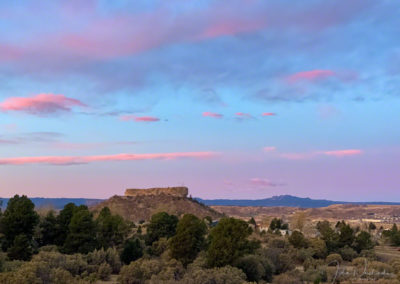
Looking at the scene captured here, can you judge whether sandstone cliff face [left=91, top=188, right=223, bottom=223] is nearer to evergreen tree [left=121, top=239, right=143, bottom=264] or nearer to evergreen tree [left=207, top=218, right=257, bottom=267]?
evergreen tree [left=121, top=239, right=143, bottom=264]

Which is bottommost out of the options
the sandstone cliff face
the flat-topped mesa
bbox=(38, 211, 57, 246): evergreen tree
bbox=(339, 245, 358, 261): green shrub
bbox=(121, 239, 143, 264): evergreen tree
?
bbox=(339, 245, 358, 261): green shrub

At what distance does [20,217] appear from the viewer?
118 feet

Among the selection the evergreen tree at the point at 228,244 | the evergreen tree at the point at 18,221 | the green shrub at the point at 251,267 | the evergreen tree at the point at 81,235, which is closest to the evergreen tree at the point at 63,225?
the evergreen tree at the point at 81,235

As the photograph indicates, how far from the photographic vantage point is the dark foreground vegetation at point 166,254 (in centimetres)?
2523

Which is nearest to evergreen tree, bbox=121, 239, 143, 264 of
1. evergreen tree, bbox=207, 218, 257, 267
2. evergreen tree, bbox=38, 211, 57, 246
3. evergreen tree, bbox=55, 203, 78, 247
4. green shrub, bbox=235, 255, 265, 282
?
evergreen tree, bbox=55, 203, 78, 247

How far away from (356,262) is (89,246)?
21.5 metres

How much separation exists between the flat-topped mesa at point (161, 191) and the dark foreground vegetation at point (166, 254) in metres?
77.4

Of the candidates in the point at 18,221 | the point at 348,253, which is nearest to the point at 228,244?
the point at 18,221

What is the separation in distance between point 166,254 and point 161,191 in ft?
320

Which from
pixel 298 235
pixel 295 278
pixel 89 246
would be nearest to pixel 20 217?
pixel 89 246

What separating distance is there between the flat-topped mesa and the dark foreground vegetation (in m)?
77.4

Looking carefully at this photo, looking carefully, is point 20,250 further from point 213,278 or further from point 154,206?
point 154,206

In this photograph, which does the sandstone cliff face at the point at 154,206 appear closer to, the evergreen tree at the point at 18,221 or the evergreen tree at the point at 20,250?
the evergreen tree at the point at 18,221

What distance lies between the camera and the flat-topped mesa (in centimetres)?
12623
